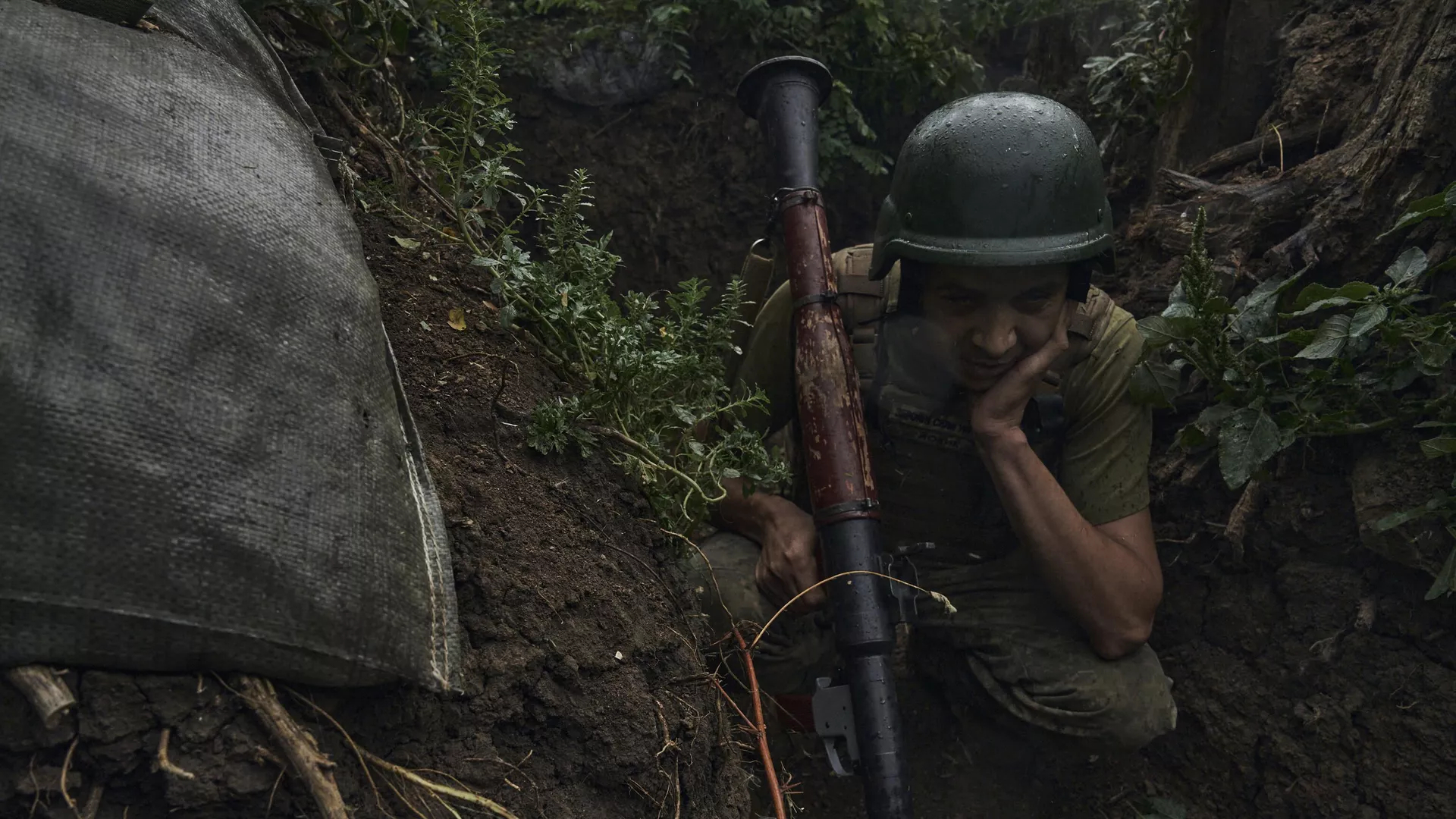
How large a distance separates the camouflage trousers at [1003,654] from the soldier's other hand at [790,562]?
0.07 metres

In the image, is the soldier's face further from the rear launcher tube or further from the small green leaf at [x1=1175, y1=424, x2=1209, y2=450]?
the small green leaf at [x1=1175, y1=424, x2=1209, y2=450]

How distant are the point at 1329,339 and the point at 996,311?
2.46ft

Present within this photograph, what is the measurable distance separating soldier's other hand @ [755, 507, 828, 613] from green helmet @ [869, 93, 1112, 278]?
761 millimetres

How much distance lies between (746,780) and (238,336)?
124cm

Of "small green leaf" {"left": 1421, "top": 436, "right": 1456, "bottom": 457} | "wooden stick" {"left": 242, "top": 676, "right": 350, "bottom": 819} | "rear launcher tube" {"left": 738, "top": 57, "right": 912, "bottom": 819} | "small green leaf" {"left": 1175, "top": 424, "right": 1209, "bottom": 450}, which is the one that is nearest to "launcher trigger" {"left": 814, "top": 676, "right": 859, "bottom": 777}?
"rear launcher tube" {"left": 738, "top": 57, "right": 912, "bottom": 819}

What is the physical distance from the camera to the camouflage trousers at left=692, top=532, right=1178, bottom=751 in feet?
8.96

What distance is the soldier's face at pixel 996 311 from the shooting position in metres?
2.48

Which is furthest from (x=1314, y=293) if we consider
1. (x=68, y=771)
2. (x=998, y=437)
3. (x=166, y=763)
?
(x=68, y=771)

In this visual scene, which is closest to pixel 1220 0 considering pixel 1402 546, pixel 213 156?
pixel 1402 546

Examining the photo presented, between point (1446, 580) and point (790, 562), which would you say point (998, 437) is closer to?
point (790, 562)

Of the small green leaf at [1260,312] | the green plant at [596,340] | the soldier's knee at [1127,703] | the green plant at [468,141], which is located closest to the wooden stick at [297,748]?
the green plant at [596,340]

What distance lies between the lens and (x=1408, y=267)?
2.38m

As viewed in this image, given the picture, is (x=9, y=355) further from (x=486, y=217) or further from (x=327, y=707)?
(x=486, y=217)

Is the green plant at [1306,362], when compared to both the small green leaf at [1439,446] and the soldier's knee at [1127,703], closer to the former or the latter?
the small green leaf at [1439,446]
